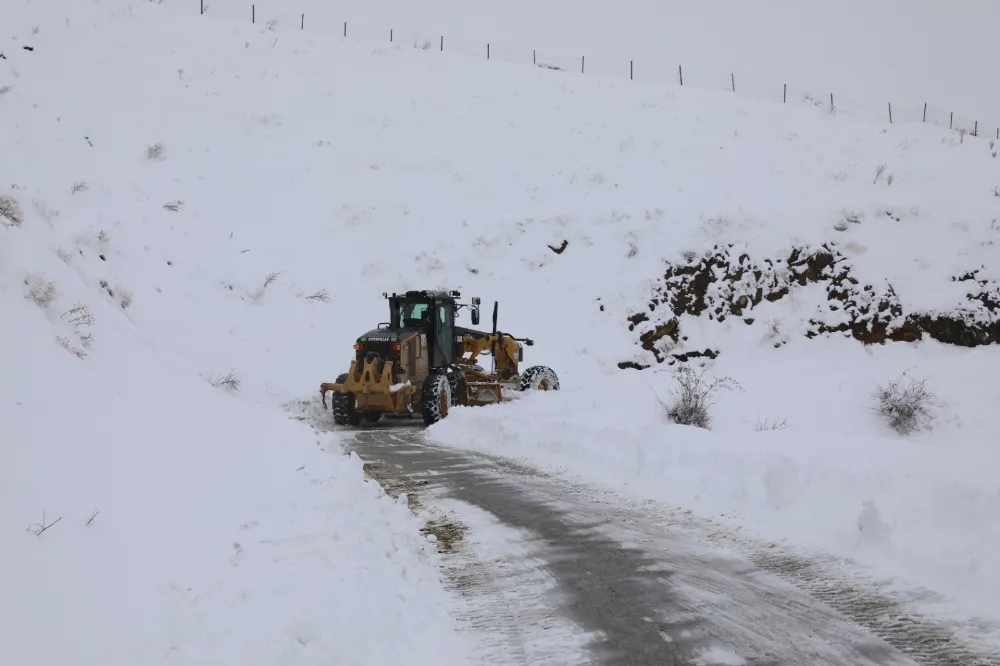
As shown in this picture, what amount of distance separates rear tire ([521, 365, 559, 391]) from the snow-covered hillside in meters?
1.21

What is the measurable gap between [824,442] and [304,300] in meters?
17.7

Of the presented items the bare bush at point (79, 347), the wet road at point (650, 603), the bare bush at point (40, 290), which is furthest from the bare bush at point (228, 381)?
the wet road at point (650, 603)

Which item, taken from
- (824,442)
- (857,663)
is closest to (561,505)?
(824,442)

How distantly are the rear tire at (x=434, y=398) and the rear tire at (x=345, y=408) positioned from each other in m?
1.47

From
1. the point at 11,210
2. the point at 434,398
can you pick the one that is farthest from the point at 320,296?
the point at 11,210

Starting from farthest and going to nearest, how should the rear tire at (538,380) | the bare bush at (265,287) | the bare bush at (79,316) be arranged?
the bare bush at (265,287) → the rear tire at (538,380) → the bare bush at (79,316)

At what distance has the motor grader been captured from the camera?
16.5 m

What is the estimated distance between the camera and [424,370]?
17797 millimetres

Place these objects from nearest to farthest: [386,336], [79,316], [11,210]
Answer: [79,316] < [11,210] < [386,336]

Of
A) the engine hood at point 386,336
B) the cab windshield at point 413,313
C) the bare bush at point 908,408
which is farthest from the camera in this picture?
the cab windshield at point 413,313

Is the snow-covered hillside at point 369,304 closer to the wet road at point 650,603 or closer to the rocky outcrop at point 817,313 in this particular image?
the rocky outcrop at point 817,313

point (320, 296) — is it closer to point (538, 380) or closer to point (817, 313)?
point (538, 380)

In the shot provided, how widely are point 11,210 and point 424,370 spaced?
9.36m

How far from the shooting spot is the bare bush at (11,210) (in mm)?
9906
